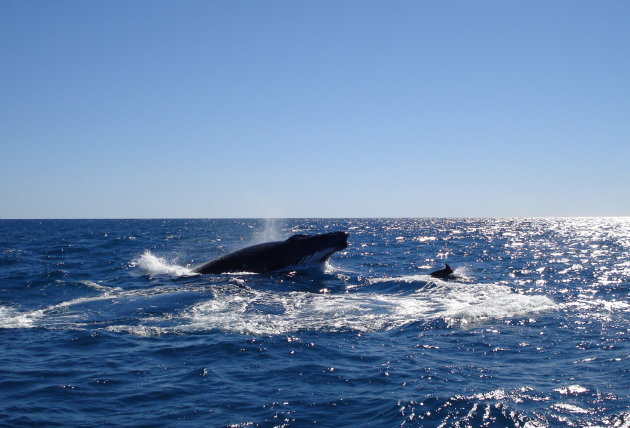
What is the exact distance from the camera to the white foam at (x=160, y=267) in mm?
24006

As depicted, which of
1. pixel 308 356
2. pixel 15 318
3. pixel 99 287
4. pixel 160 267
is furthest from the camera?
pixel 160 267

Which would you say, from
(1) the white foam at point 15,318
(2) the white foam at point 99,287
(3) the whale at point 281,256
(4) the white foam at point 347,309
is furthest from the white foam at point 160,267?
(1) the white foam at point 15,318

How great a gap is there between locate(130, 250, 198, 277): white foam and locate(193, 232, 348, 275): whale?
1.35 m

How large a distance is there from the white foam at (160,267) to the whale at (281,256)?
4.44ft

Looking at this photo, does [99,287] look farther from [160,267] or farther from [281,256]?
[281,256]

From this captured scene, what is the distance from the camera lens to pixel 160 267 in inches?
1067

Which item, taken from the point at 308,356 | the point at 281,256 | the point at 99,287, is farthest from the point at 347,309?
the point at 99,287

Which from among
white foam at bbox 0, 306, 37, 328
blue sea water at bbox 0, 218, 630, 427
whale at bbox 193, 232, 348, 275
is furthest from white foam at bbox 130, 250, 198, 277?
white foam at bbox 0, 306, 37, 328

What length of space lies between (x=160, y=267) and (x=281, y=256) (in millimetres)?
8067

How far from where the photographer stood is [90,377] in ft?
29.6

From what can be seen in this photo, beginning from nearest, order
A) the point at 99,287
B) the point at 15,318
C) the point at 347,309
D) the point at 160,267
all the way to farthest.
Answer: the point at 15,318 < the point at 347,309 < the point at 99,287 < the point at 160,267

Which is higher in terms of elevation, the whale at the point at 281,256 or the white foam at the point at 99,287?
the whale at the point at 281,256

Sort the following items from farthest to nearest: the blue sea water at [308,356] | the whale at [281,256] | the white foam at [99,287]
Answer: the whale at [281,256]
the white foam at [99,287]
the blue sea water at [308,356]

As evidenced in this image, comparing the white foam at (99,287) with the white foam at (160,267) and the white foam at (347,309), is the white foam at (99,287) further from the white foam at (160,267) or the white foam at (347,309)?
the white foam at (347,309)
